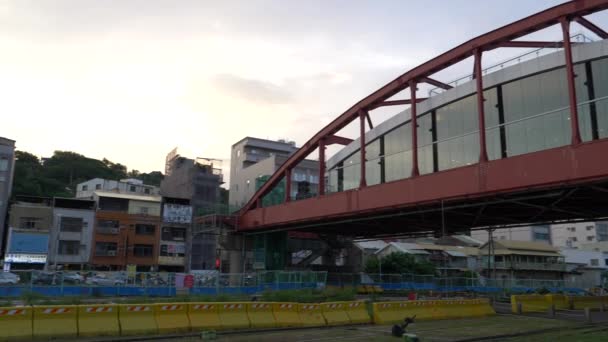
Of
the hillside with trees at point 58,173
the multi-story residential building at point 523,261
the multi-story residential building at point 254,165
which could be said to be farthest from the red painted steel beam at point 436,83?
the hillside with trees at point 58,173

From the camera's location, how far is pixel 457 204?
32.2 meters

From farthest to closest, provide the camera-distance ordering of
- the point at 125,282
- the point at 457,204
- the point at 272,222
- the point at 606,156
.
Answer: the point at 272,222
the point at 125,282
the point at 457,204
the point at 606,156

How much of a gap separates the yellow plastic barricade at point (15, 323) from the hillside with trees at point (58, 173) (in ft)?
264

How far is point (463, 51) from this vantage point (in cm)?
3284

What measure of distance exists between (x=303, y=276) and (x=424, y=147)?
14.8 metres

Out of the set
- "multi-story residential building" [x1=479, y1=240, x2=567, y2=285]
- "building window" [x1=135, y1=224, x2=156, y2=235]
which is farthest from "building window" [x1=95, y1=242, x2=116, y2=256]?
"multi-story residential building" [x1=479, y1=240, x2=567, y2=285]

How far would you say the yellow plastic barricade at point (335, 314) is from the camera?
71.4 ft

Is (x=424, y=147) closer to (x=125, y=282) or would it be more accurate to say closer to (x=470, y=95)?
(x=470, y=95)

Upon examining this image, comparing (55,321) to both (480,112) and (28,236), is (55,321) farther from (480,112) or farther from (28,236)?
(28,236)

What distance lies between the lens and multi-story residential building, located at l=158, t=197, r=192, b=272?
77.2m

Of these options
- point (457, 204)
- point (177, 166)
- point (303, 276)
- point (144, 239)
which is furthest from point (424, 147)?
point (177, 166)

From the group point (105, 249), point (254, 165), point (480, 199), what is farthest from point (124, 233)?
point (480, 199)

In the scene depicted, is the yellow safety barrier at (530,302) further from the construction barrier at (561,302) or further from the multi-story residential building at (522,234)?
the multi-story residential building at (522,234)

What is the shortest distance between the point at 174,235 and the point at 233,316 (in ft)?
202
